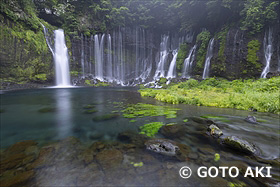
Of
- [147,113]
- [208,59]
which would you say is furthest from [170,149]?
[208,59]

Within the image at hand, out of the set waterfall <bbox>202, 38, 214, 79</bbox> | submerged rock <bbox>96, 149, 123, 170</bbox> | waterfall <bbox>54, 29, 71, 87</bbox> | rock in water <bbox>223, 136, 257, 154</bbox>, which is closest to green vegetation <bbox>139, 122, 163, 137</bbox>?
submerged rock <bbox>96, 149, 123, 170</bbox>

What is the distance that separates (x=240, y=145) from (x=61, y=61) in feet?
108

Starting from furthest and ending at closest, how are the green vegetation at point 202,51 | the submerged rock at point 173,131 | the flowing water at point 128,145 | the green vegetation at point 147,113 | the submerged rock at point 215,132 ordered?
the green vegetation at point 202,51
the green vegetation at point 147,113
the submerged rock at point 173,131
the submerged rock at point 215,132
the flowing water at point 128,145

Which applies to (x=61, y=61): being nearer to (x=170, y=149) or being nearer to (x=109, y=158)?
(x=109, y=158)

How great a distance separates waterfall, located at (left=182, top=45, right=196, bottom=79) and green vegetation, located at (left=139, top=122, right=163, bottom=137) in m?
26.8

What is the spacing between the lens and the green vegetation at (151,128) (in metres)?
4.54

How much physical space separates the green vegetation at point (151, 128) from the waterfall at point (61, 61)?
28.1 meters

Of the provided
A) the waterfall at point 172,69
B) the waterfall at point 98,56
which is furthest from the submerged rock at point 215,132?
the waterfall at point 98,56

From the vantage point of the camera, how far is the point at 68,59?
2998 centimetres

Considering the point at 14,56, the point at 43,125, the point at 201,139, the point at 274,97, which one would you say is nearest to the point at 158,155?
the point at 201,139

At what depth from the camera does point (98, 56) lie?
Answer: 3672 centimetres

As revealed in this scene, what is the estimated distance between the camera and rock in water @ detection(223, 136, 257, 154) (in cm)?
326

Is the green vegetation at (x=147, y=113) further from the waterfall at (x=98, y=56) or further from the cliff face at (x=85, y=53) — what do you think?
the waterfall at (x=98, y=56)

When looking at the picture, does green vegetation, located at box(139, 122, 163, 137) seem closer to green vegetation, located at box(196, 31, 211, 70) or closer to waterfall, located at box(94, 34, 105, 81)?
green vegetation, located at box(196, 31, 211, 70)
